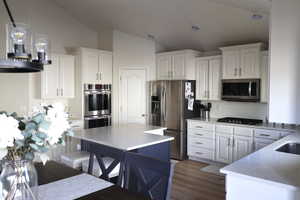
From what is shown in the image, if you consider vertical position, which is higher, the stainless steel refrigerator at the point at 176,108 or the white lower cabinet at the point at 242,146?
the stainless steel refrigerator at the point at 176,108

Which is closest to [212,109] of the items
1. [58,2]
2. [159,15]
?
[159,15]

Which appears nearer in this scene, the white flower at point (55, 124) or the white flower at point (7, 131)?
the white flower at point (7, 131)

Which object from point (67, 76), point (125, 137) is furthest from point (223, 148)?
point (67, 76)

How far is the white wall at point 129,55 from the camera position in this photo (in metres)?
5.65

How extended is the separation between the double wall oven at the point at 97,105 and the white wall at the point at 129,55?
0.18m

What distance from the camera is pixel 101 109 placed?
17.7ft

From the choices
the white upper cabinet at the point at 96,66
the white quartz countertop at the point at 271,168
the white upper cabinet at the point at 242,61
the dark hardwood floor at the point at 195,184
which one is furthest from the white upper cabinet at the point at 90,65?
the white quartz countertop at the point at 271,168

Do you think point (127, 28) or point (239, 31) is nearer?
point (239, 31)

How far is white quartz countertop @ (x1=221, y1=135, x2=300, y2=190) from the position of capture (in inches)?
67.6

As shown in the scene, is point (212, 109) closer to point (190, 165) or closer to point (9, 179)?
point (190, 165)

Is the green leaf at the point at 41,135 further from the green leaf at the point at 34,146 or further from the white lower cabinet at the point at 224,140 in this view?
the white lower cabinet at the point at 224,140

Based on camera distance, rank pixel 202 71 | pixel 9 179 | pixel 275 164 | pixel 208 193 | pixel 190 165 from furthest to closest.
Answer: pixel 202 71
pixel 190 165
pixel 208 193
pixel 275 164
pixel 9 179

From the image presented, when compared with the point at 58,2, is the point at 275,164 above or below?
below

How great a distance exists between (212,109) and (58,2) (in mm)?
3918
